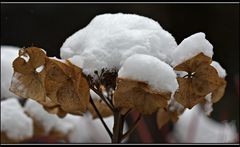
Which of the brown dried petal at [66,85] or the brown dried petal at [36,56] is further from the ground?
the brown dried petal at [36,56]

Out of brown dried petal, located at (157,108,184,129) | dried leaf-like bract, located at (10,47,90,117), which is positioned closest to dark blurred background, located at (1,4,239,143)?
brown dried petal, located at (157,108,184,129)

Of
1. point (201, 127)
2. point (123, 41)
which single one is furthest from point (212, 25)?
point (123, 41)

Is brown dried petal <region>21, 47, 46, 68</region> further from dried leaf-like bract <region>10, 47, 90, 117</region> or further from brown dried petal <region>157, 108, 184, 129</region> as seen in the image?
brown dried petal <region>157, 108, 184, 129</region>

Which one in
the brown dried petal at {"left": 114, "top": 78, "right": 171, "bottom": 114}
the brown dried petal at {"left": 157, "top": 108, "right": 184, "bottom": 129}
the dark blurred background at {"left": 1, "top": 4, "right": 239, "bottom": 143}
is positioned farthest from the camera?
the dark blurred background at {"left": 1, "top": 4, "right": 239, "bottom": 143}

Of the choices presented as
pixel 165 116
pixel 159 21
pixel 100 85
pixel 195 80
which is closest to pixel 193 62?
pixel 195 80

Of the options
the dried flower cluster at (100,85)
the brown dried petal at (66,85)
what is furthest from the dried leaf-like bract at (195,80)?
the brown dried petal at (66,85)

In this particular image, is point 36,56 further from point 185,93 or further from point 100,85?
point 185,93

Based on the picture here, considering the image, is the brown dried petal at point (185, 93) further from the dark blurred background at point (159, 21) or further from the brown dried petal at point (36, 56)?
the dark blurred background at point (159, 21)

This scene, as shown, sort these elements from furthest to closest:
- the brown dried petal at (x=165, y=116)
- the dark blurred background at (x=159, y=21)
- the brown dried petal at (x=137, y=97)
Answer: the dark blurred background at (x=159, y=21), the brown dried petal at (x=165, y=116), the brown dried petal at (x=137, y=97)

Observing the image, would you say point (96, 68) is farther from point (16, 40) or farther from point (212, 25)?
point (212, 25)
